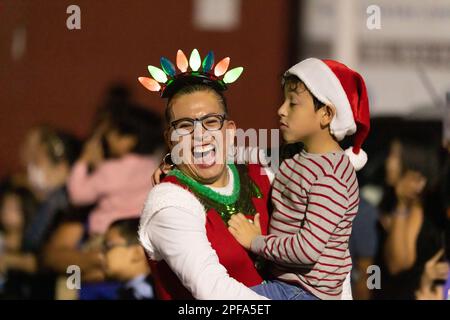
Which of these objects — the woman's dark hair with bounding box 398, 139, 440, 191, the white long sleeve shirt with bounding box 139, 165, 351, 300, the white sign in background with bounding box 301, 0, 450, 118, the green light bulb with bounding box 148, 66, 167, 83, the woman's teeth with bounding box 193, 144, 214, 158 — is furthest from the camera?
the white sign in background with bounding box 301, 0, 450, 118

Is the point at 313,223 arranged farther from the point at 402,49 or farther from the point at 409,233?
the point at 402,49

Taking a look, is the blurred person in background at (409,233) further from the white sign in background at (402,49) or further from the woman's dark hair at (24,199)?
the woman's dark hair at (24,199)

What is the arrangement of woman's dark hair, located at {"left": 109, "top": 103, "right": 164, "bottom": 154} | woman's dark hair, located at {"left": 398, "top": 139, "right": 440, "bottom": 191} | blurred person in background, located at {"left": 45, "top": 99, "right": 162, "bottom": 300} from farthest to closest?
woman's dark hair, located at {"left": 109, "top": 103, "right": 164, "bottom": 154} < blurred person in background, located at {"left": 45, "top": 99, "right": 162, "bottom": 300} < woman's dark hair, located at {"left": 398, "top": 139, "right": 440, "bottom": 191}

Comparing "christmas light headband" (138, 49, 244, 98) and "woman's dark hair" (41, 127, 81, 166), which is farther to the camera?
"woman's dark hair" (41, 127, 81, 166)

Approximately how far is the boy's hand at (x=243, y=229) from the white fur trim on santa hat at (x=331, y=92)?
39 centimetres

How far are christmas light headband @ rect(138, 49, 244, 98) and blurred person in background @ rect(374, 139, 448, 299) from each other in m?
2.09

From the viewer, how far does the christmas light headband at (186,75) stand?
317 cm

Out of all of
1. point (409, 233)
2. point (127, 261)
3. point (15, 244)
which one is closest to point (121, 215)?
point (127, 261)

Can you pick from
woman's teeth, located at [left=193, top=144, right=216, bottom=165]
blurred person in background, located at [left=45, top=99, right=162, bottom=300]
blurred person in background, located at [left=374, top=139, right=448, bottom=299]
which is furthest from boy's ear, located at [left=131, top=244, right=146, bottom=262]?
woman's teeth, located at [left=193, top=144, right=216, bottom=165]

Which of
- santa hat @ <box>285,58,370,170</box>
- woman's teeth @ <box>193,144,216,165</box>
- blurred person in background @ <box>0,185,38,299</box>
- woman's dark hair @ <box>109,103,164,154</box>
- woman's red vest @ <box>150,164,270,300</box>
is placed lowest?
blurred person in background @ <box>0,185,38,299</box>

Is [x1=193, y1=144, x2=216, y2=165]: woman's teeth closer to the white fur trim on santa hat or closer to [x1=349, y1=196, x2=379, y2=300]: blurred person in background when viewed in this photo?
the white fur trim on santa hat

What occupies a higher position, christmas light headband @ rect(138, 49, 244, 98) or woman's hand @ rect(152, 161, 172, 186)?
christmas light headband @ rect(138, 49, 244, 98)

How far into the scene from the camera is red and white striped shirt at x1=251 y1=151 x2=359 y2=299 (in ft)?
9.91

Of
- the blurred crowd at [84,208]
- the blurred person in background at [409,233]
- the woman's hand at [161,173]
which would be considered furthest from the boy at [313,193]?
the blurred crowd at [84,208]
